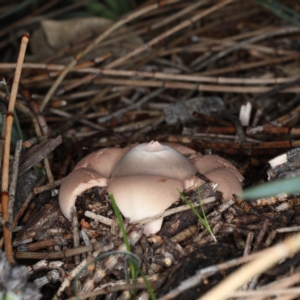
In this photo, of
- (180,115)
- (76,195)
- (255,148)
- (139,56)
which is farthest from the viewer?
(139,56)

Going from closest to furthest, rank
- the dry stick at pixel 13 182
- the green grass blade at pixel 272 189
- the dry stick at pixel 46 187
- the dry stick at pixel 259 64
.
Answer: the green grass blade at pixel 272 189 → the dry stick at pixel 13 182 → the dry stick at pixel 46 187 → the dry stick at pixel 259 64

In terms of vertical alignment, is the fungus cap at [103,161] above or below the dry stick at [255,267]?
above

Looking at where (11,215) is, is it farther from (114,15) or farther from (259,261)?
(114,15)

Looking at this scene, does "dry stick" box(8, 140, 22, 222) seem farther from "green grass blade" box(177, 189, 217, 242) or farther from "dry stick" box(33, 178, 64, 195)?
"green grass blade" box(177, 189, 217, 242)

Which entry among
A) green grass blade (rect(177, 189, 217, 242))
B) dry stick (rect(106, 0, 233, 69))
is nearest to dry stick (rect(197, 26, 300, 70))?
dry stick (rect(106, 0, 233, 69))

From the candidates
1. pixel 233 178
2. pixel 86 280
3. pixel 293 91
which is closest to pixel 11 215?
pixel 86 280

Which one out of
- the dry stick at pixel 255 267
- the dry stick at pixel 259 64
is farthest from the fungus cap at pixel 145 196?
the dry stick at pixel 259 64

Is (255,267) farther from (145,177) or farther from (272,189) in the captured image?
(145,177)

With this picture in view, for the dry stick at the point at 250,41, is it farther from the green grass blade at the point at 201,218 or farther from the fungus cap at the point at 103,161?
the green grass blade at the point at 201,218

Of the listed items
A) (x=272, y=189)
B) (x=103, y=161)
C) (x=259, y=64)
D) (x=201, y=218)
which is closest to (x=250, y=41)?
(x=259, y=64)
